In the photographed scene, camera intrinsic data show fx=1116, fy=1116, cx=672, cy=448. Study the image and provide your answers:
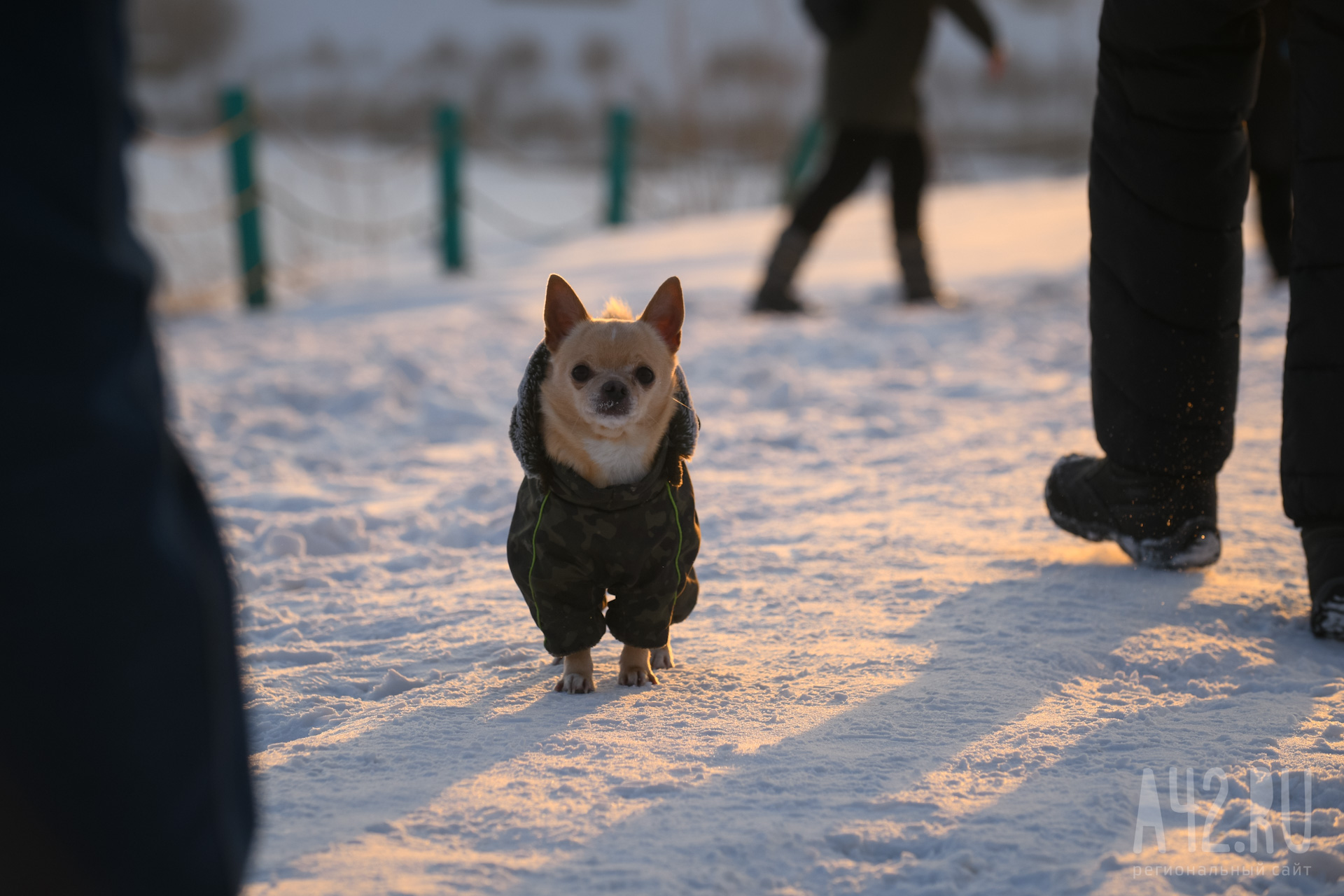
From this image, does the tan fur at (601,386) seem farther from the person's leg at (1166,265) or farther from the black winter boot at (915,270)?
the black winter boot at (915,270)

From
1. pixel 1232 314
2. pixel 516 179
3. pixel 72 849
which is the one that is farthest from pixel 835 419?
pixel 516 179

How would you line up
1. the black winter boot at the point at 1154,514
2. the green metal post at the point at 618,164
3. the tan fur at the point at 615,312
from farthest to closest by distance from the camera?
the green metal post at the point at 618,164, the black winter boot at the point at 1154,514, the tan fur at the point at 615,312

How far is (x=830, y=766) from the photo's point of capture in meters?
1.57

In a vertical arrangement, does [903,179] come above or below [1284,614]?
above

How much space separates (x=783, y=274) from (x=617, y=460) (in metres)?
4.42

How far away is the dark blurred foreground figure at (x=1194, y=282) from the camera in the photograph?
2.06m

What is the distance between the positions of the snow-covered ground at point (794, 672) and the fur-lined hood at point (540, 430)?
0.38 metres

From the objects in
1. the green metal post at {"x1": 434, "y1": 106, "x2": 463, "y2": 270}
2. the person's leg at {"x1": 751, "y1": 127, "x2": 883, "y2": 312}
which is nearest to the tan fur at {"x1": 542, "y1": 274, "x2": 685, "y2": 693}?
the person's leg at {"x1": 751, "y1": 127, "x2": 883, "y2": 312}

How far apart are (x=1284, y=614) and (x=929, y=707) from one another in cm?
90

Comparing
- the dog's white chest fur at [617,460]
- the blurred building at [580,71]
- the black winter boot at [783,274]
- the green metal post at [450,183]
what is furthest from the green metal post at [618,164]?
the dog's white chest fur at [617,460]

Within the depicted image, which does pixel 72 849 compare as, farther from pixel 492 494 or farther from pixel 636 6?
pixel 636 6

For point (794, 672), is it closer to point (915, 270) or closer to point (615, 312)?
point (615, 312)

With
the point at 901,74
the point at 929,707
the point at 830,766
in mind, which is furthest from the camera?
the point at 901,74

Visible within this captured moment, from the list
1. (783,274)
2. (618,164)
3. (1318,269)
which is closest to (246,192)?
(783,274)
